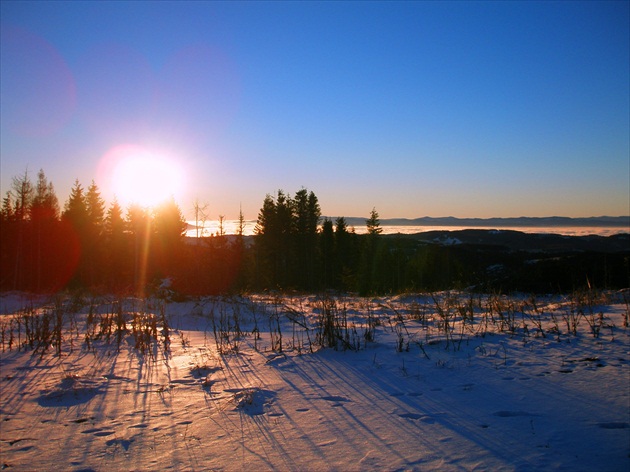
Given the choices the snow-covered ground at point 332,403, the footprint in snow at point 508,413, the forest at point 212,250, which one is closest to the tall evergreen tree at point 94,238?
the forest at point 212,250

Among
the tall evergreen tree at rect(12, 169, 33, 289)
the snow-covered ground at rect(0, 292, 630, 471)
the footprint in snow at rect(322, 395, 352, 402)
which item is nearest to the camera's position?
the snow-covered ground at rect(0, 292, 630, 471)

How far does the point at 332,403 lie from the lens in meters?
3.72

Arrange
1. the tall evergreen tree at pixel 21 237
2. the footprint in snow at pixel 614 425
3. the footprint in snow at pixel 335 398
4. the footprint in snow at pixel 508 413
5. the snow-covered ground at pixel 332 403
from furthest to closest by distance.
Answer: the tall evergreen tree at pixel 21 237 < the footprint in snow at pixel 335 398 < the footprint in snow at pixel 508 413 < the footprint in snow at pixel 614 425 < the snow-covered ground at pixel 332 403

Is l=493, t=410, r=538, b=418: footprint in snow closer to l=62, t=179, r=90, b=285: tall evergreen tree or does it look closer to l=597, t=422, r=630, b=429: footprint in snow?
l=597, t=422, r=630, b=429: footprint in snow

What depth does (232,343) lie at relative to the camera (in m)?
6.51

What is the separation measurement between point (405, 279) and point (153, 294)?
38082 millimetres

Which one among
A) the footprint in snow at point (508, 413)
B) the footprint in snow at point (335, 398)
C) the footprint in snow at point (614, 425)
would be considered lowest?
the footprint in snow at point (335, 398)

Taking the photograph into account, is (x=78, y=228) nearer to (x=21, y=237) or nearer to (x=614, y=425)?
(x=21, y=237)

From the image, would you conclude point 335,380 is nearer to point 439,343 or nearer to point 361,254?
point 439,343

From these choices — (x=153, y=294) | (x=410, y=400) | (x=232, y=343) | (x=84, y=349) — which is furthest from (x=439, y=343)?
(x=153, y=294)

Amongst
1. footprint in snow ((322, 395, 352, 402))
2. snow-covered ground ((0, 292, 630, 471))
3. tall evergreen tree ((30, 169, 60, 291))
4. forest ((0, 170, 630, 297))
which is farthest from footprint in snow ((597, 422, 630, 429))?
tall evergreen tree ((30, 169, 60, 291))

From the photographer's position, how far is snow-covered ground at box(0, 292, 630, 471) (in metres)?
2.74

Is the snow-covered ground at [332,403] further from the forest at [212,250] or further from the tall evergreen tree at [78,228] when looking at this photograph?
the tall evergreen tree at [78,228]

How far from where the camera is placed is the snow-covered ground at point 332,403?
2736 mm
